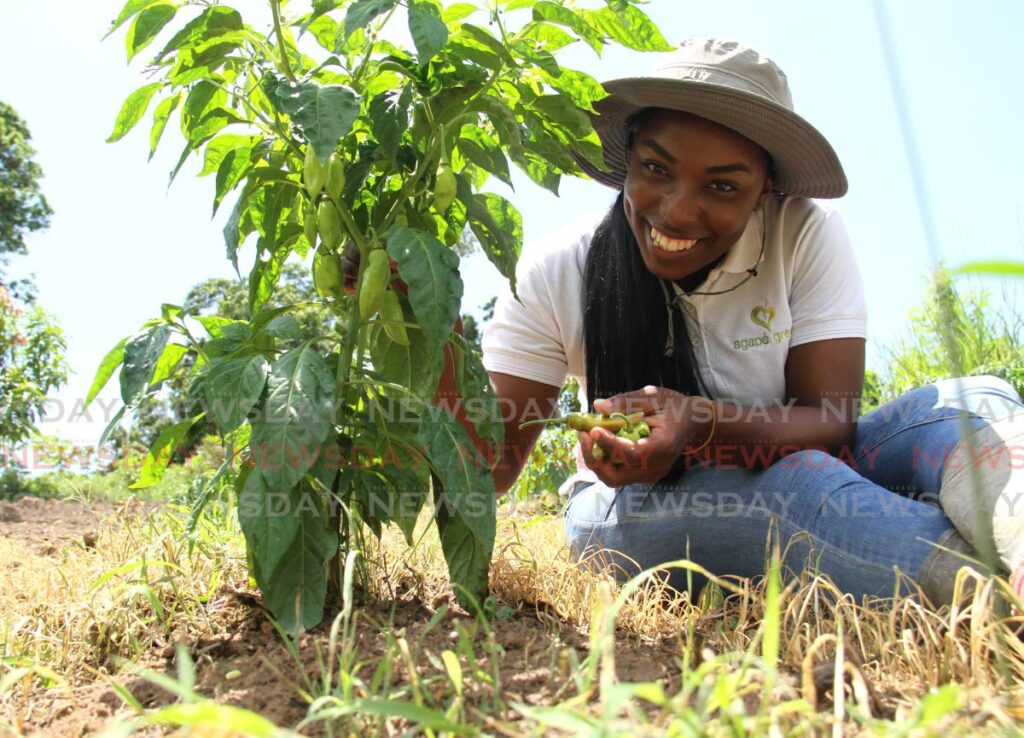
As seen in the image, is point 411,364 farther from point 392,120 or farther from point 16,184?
point 16,184

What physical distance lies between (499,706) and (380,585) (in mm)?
606

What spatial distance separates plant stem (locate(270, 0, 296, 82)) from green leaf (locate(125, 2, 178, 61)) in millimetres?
149

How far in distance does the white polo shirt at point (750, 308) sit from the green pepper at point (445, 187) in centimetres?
64

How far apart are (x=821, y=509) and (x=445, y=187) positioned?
948 mm

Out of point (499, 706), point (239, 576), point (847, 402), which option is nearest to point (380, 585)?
point (239, 576)

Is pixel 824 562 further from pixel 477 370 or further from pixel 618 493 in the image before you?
pixel 477 370

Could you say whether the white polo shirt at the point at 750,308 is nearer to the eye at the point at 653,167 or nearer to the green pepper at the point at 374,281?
the eye at the point at 653,167

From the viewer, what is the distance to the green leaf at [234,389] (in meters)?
1.18

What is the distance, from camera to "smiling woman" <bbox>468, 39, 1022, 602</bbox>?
165 centimetres

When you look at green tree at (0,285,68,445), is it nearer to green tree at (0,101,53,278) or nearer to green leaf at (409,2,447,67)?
green leaf at (409,2,447,67)

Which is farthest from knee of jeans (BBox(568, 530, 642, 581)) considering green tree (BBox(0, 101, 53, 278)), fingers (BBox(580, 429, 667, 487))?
green tree (BBox(0, 101, 53, 278))

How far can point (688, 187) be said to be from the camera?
1773 millimetres

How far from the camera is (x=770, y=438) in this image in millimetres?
1829

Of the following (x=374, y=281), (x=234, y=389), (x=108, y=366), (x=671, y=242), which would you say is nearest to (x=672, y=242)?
(x=671, y=242)
